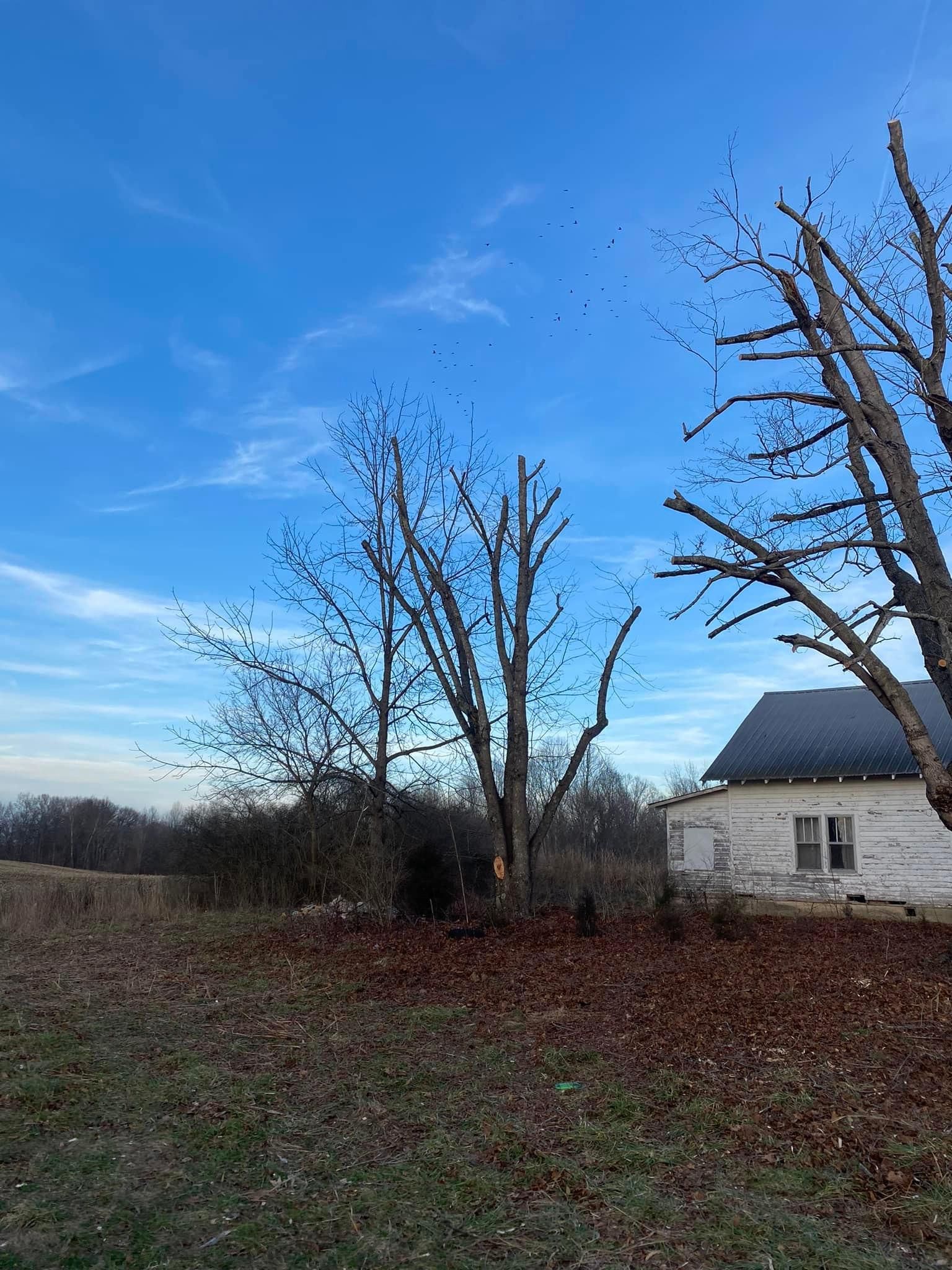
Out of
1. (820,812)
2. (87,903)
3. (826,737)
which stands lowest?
(87,903)

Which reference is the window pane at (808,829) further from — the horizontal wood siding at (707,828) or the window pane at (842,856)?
the horizontal wood siding at (707,828)

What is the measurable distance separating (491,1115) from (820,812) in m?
15.7

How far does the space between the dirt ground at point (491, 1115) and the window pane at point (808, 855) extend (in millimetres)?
9781

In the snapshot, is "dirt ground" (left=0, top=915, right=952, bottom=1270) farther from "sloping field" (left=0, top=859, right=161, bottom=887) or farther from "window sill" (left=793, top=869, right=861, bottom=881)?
"sloping field" (left=0, top=859, right=161, bottom=887)

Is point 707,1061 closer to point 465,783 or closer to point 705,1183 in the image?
point 705,1183

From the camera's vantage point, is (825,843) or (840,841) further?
(825,843)

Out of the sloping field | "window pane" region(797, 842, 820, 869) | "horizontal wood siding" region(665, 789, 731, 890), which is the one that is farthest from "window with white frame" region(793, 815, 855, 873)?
the sloping field

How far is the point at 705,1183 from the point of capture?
434 cm

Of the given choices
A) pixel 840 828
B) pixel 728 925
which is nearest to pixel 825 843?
pixel 840 828

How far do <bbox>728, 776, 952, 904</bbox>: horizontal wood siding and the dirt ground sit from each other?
29.7 feet

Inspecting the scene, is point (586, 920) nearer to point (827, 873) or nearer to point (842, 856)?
point (827, 873)

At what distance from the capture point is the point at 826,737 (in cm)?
2016

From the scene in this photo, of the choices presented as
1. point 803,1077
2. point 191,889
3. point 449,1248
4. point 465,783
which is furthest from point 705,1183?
point 191,889

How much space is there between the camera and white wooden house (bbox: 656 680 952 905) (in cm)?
1816
